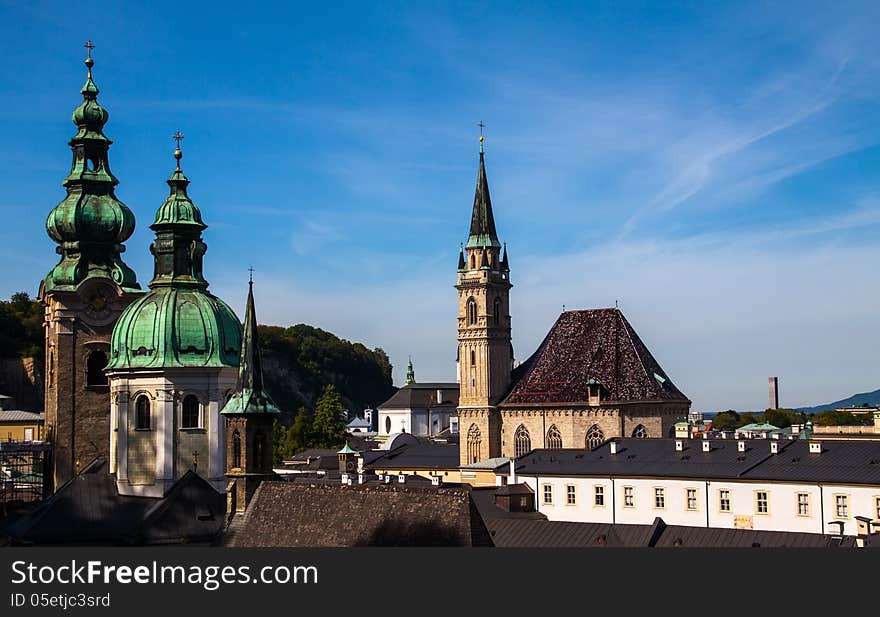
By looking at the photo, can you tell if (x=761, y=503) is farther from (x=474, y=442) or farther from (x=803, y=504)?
(x=474, y=442)

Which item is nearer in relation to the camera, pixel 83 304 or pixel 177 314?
pixel 177 314

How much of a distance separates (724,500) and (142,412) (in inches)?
1361

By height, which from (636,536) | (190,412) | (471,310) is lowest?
(636,536)

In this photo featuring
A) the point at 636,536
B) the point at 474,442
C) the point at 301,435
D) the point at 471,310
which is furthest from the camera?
the point at 301,435

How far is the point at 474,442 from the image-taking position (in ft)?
372

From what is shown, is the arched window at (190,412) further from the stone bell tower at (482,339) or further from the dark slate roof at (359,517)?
the stone bell tower at (482,339)

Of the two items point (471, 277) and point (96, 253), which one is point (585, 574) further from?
point (471, 277)

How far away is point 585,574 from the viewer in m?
29.5

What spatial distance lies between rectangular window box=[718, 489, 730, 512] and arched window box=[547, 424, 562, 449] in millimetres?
30073

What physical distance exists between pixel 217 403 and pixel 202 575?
33606 millimetres

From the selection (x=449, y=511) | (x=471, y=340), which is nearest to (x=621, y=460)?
(x=471, y=340)

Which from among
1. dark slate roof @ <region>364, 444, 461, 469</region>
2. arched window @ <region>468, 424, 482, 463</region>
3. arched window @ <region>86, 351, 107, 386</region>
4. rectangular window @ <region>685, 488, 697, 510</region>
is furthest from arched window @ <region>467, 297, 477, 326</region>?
arched window @ <region>86, 351, 107, 386</region>

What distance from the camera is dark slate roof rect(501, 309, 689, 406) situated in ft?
352

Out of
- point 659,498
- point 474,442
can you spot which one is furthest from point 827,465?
point 474,442
